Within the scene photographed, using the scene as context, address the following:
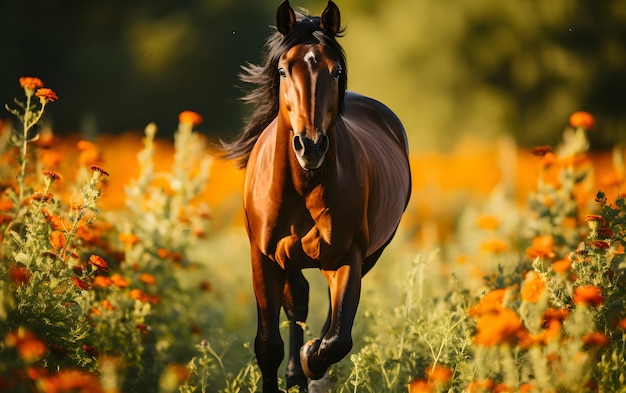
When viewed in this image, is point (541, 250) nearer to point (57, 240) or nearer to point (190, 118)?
point (190, 118)

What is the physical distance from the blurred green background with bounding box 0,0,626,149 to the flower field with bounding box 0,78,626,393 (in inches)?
168

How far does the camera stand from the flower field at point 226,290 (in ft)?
11.4

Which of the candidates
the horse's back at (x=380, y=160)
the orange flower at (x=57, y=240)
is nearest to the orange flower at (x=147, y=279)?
the orange flower at (x=57, y=240)

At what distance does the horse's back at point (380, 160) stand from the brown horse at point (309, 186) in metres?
0.01

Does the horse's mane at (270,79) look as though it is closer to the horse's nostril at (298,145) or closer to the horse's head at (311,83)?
the horse's head at (311,83)

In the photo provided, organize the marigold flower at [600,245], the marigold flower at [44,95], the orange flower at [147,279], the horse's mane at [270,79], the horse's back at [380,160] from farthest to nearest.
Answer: the orange flower at [147,279] < the horse's back at [380,160] < the marigold flower at [44,95] < the marigold flower at [600,245] < the horse's mane at [270,79]

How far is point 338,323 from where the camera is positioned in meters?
4.25

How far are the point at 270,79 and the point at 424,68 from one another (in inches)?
412

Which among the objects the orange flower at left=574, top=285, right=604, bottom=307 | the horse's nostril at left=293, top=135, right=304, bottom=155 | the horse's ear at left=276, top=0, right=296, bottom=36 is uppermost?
the horse's ear at left=276, top=0, right=296, bottom=36

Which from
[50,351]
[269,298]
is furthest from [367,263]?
[50,351]

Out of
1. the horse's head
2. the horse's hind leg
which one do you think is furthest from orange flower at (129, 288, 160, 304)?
the horse's head

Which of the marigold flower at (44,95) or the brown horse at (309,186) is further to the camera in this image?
the marigold flower at (44,95)

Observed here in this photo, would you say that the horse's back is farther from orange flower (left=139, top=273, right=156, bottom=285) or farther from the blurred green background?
the blurred green background

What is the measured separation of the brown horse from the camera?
3.80 m
